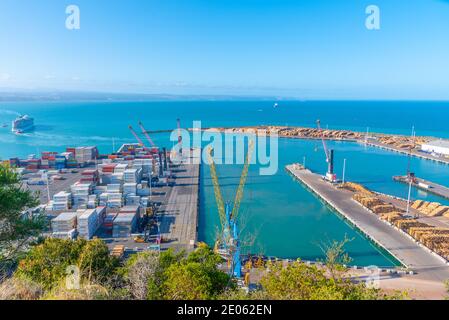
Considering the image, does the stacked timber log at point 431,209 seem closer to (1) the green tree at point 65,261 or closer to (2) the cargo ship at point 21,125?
(1) the green tree at point 65,261

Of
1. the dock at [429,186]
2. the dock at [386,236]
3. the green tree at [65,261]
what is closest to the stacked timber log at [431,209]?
the dock at [386,236]

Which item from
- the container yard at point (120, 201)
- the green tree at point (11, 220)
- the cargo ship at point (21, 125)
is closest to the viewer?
the green tree at point (11, 220)

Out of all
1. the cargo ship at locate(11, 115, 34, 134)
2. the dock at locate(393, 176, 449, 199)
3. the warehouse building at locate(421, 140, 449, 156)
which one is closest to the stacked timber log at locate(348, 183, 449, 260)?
the dock at locate(393, 176, 449, 199)

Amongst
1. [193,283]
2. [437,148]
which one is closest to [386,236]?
[193,283]

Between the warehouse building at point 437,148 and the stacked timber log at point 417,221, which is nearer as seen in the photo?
the stacked timber log at point 417,221

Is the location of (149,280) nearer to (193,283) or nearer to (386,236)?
(193,283)

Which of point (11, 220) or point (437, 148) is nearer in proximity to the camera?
point (11, 220)
